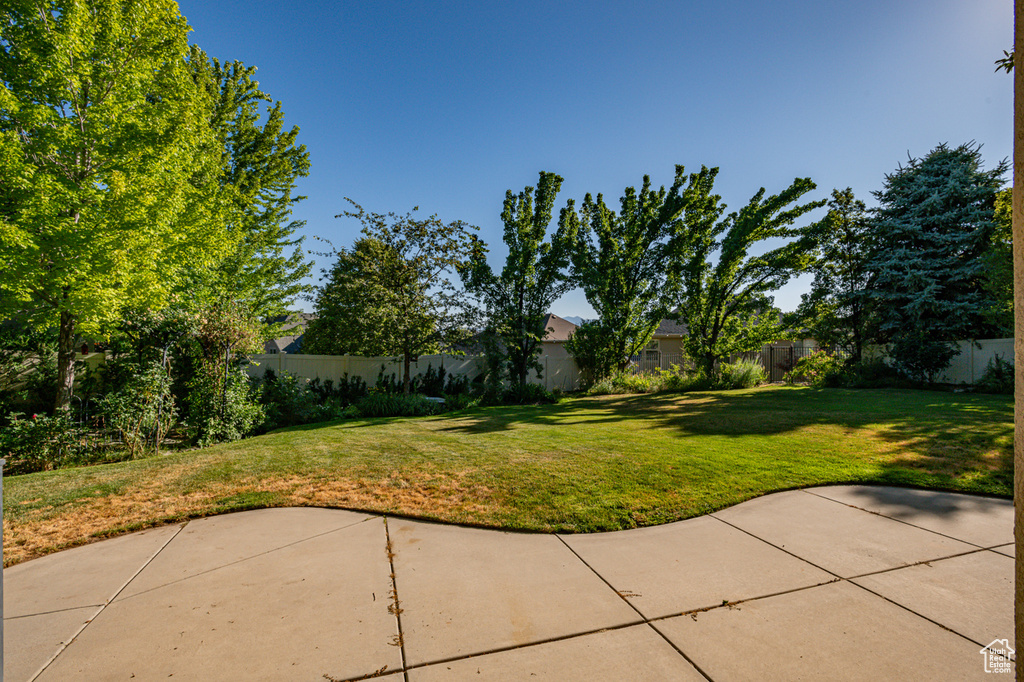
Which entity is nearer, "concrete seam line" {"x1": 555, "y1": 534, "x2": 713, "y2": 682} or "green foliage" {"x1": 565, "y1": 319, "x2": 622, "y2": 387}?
"concrete seam line" {"x1": 555, "y1": 534, "x2": 713, "y2": 682}

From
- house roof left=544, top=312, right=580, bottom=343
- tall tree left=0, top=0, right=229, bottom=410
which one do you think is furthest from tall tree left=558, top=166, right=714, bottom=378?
tall tree left=0, top=0, right=229, bottom=410

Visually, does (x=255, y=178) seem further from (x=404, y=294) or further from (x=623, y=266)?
(x=623, y=266)

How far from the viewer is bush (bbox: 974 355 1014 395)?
42.6 ft

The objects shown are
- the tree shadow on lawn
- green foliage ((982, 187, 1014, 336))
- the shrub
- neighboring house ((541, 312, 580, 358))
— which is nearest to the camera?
the tree shadow on lawn

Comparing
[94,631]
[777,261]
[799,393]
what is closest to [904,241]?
[777,261]

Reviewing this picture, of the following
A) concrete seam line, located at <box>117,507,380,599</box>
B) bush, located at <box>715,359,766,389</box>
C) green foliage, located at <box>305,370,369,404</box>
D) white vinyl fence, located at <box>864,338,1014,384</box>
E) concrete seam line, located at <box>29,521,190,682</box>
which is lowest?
concrete seam line, located at <box>29,521,190,682</box>

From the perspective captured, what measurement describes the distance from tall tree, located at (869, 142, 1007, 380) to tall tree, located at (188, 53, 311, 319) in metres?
21.5

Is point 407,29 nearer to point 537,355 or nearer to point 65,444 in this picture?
point 65,444

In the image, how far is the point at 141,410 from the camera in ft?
24.6

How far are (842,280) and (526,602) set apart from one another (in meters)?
20.2

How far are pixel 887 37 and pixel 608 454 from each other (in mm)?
7206

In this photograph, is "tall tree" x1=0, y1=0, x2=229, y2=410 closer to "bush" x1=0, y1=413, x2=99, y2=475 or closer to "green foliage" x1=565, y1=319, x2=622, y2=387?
"bush" x1=0, y1=413, x2=99, y2=475

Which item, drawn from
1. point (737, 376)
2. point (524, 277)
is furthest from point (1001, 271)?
point (524, 277)

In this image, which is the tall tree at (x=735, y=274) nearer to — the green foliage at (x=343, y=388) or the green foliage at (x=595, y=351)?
the green foliage at (x=595, y=351)
